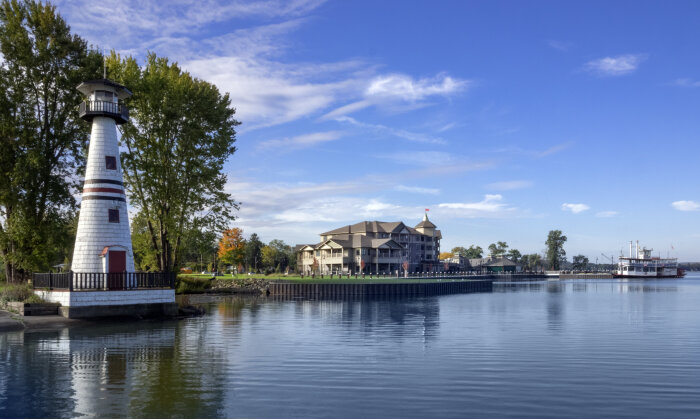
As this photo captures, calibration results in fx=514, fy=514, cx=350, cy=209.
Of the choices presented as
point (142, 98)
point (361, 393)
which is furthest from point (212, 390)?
point (142, 98)

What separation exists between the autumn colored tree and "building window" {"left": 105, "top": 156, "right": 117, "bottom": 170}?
6985cm

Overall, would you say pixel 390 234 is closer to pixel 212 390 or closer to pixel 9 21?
pixel 9 21

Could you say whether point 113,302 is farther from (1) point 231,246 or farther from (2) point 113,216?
(1) point 231,246

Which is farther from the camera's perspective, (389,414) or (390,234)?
(390,234)

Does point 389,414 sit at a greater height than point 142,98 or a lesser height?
lesser

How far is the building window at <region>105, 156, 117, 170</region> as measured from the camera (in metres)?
35.1

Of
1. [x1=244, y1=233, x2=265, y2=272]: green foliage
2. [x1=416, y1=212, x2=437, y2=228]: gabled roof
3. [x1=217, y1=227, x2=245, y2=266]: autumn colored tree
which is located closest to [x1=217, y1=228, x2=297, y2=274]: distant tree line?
[x1=244, y1=233, x2=265, y2=272]: green foliage

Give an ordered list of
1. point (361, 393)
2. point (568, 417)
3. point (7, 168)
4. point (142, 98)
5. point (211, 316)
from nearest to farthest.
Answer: point (568, 417)
point (361, 393)
point (7, 168)
point (211, 316)
point (142, 98)

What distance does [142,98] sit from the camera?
1748 inches

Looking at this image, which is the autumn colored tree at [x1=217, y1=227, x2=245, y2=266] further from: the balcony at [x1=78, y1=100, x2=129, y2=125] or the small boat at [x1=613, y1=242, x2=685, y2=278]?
the small boat at [x1=613, y1=242, x2=685, y2=278]

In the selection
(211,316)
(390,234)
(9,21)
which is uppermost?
(9,21)

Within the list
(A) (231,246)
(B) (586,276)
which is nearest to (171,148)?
(A) (231,246)

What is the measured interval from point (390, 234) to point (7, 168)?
9059 cm

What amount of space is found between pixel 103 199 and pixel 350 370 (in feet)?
75.8
